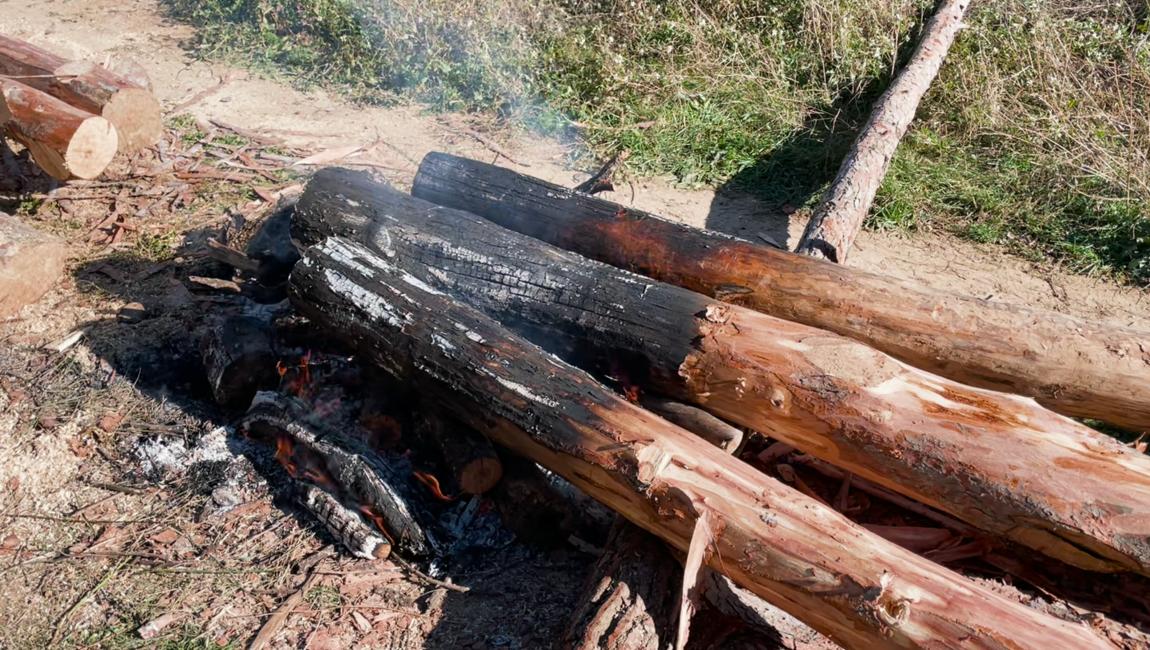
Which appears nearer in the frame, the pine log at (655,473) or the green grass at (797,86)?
the pine log at (655,473)

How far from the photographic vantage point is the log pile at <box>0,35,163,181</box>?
20.9ft

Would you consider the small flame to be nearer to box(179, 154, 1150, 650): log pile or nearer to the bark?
box(179, 154, 1150, 650): log pile

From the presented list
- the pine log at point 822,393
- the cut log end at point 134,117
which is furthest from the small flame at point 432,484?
the cut log end at point 134,117

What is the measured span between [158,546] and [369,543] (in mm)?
1073

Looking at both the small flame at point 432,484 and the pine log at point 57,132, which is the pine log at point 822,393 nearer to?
the small flame at point 432,484

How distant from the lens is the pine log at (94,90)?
6.88 m

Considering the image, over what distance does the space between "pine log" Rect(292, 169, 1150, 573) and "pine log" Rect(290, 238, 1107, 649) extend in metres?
0.36

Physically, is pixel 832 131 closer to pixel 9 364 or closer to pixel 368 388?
pixel 368 388

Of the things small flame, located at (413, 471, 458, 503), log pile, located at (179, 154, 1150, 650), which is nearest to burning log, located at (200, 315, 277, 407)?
log pile, located at (179, 154, 1150, 650)

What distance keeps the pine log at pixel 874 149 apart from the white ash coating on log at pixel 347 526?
10.4 ft

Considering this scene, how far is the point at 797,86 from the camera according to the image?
8828 millimetres

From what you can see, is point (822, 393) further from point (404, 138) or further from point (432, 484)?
point (404, 138)

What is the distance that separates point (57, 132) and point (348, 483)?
406 centimetres

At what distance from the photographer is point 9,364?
527cm
